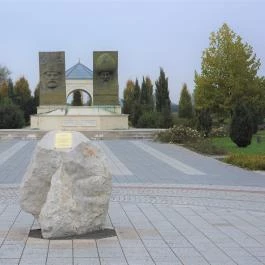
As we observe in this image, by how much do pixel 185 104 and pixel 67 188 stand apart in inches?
2053

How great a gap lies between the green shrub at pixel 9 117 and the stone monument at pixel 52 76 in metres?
2.16

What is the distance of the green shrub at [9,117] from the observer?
42344 millimetres

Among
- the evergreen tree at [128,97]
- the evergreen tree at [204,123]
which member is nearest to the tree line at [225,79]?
the evergreen tree at [204,123]

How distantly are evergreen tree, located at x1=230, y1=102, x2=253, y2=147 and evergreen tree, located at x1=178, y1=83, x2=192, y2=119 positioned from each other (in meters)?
29.3

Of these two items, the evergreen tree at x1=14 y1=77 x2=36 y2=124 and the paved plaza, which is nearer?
the paved plaza

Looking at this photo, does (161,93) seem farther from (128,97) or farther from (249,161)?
(249,161)

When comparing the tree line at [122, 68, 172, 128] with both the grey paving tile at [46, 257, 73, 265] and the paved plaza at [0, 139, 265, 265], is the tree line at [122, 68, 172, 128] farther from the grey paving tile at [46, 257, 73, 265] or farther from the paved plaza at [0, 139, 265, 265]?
the grey paving tile at [46, 257, 73, 265]

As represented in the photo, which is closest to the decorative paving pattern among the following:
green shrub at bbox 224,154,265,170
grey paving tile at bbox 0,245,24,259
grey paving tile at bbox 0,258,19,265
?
green shrub at bbox 224,154,265,170

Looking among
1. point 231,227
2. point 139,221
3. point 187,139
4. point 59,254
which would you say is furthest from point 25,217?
point 187,139

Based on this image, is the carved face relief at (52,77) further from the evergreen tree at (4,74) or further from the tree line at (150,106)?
the evergreen tree at (4,74)

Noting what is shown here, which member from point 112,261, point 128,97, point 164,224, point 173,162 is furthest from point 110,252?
point 128,97

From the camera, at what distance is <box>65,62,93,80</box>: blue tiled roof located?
56.2 metres

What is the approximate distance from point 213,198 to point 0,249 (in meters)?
5.50

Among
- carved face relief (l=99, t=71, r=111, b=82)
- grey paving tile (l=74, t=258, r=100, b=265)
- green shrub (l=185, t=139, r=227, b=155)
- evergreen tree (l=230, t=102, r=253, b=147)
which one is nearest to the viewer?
grey paving tile (l=74, t=258, r=100, b=265)
